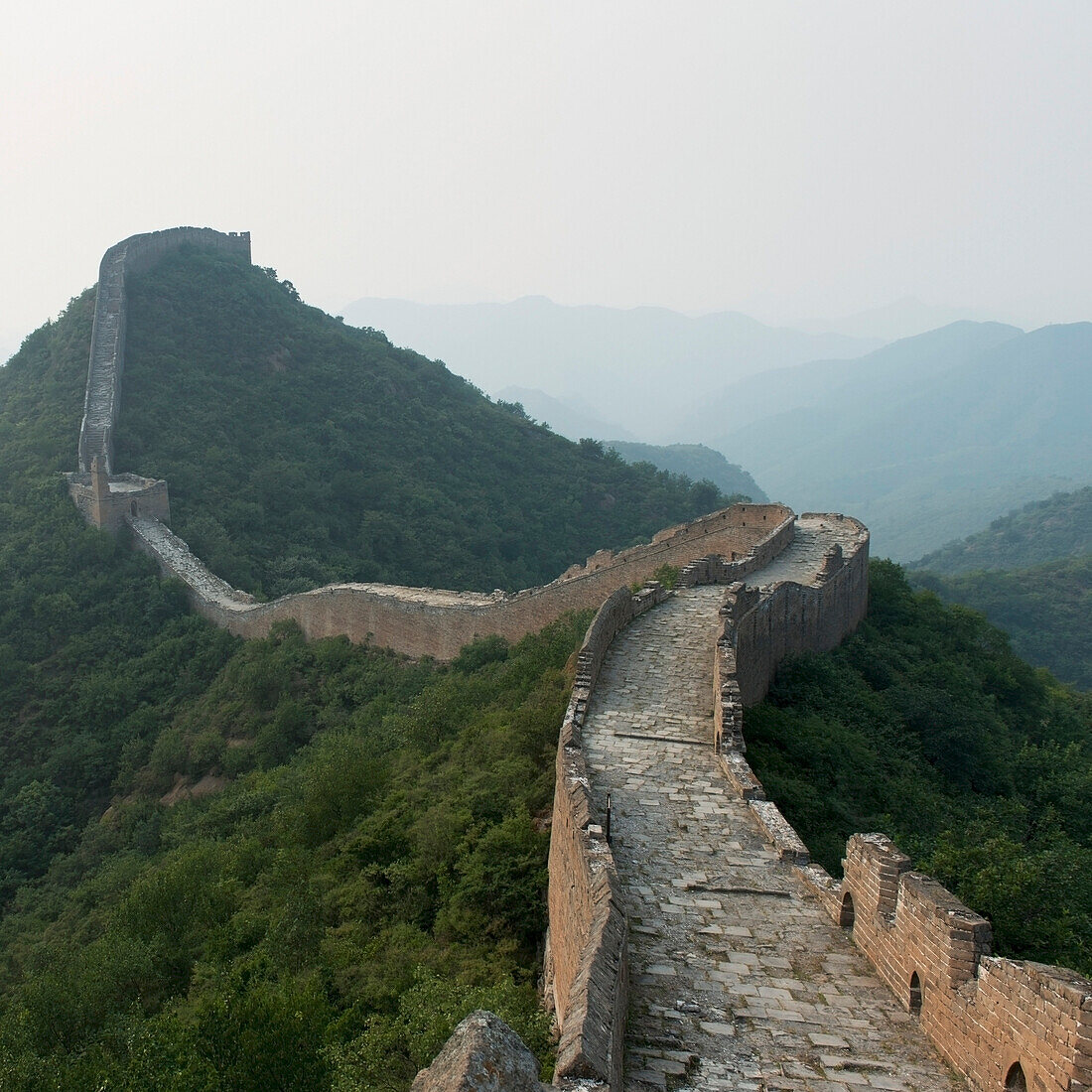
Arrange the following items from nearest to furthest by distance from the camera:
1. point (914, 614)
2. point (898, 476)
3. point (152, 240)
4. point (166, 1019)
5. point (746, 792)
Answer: point (166, 1019), point (746, 792), point (914, 614), point (152, 240), point (898, 476)

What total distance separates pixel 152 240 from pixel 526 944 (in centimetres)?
3619

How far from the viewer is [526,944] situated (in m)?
8.03

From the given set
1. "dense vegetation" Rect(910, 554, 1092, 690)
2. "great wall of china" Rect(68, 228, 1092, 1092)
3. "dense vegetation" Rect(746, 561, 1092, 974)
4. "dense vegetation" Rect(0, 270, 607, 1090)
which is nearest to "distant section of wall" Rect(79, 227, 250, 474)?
"dense vegetation" Rect(0, 270, 607, 1090)

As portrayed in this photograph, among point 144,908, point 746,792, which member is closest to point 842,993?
point 746,792

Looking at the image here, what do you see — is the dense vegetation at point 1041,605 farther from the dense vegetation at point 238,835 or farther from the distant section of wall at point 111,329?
the distant section of wall at point 111,329

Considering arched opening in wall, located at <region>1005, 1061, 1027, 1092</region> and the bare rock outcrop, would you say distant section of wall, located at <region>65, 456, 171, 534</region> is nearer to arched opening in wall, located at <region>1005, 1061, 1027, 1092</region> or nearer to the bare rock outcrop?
the bare rock outcrop

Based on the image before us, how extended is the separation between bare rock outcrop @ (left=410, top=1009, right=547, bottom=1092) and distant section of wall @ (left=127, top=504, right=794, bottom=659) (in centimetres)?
1427

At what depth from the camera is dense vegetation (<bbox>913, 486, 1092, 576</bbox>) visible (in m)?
77.5

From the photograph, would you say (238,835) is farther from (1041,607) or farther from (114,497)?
(1041,607)

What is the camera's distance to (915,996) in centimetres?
561

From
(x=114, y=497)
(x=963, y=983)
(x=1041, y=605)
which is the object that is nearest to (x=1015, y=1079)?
(x=963, y=983)

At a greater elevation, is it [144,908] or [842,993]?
[842,993]

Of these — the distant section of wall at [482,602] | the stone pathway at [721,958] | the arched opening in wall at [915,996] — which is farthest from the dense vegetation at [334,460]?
the arched opening in wall at [915,996]

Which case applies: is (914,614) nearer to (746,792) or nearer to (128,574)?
(746,792)
